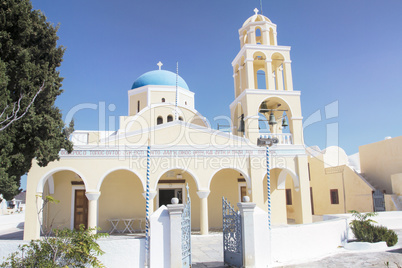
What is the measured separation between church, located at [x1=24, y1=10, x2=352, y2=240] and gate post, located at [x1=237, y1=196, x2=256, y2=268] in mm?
4713

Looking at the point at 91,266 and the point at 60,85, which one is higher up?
the point at 60,85

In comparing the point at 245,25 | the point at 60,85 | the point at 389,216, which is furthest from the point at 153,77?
the point at 389,216

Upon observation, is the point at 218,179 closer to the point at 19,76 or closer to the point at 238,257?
the point at 238,257

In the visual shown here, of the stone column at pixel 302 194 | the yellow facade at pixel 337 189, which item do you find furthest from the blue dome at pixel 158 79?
the yellow facade at pixel 337 189

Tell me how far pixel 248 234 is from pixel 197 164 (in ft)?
18.4

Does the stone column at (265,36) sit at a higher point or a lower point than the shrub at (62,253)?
higher

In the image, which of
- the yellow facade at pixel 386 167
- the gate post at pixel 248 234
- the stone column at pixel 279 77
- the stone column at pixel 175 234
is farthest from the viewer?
the yellow facade at pixel 386 167

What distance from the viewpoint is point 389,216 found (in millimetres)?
13750

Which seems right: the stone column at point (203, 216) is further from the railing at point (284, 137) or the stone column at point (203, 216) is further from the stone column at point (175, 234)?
the stone column at point (175, 234)

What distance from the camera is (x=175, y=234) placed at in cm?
666

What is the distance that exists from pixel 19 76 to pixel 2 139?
1.38 metres

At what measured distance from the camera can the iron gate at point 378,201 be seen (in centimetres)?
1623

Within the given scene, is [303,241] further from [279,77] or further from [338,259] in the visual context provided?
[279,77]

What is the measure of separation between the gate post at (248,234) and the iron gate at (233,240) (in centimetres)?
13
